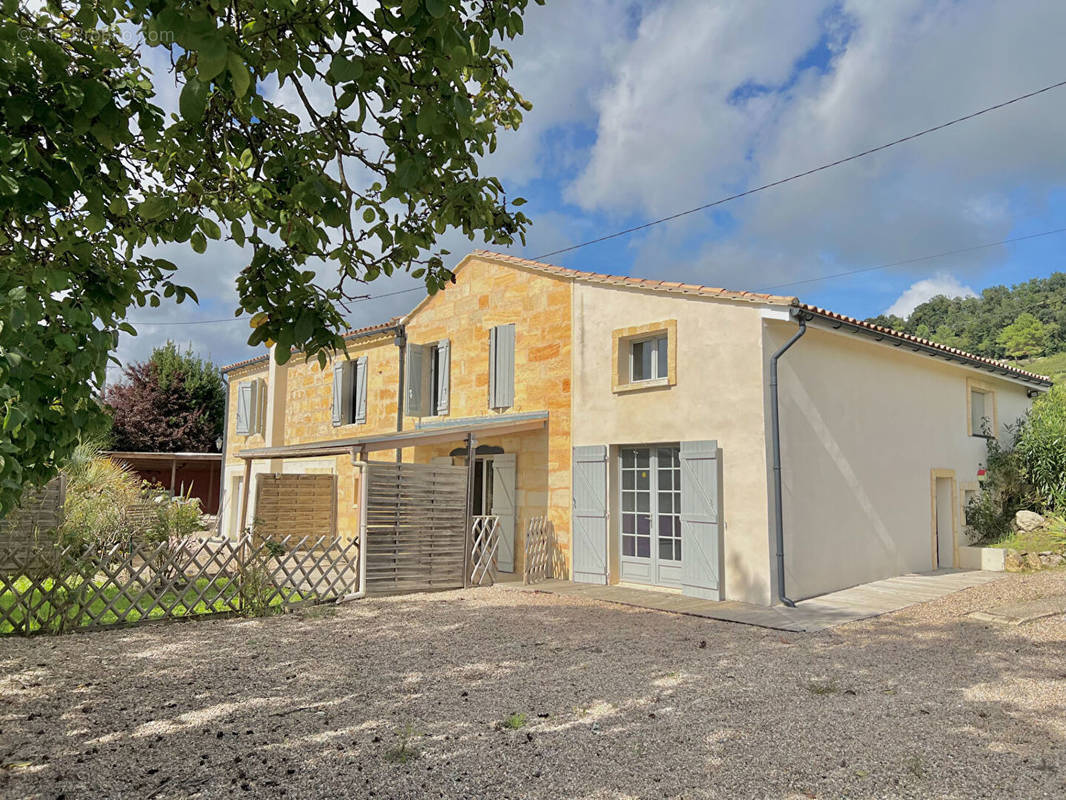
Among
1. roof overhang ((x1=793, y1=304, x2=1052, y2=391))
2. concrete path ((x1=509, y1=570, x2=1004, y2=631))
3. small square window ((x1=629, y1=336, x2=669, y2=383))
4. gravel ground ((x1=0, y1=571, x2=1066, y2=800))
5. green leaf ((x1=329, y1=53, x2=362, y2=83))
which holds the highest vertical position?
roof overhang ((x1=793, y1=304, x2=1052, y2=391))

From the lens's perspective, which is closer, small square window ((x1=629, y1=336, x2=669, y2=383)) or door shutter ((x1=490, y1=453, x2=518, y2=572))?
small square window ((x1=629, y1=336, x2=669, y2=383))

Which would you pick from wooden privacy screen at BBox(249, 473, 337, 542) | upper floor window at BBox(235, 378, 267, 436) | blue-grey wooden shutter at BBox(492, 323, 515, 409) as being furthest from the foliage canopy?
upper floor window at BBox(235, 378, 267, 436)

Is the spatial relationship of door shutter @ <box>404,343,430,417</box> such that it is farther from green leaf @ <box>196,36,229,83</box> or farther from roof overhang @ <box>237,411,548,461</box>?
green leaf @ <box>196,36,229,83</box>

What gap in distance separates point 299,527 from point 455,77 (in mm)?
13591

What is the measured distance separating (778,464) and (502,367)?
5.32 m

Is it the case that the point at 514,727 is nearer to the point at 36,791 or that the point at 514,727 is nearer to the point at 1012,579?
the point at 36,791

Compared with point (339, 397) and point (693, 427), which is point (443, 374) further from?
point (693, 427)

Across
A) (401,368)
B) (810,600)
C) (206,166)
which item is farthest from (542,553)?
(206,166)

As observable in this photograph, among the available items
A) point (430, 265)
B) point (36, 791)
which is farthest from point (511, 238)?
point (36, 791)

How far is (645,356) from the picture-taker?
36.1 ft

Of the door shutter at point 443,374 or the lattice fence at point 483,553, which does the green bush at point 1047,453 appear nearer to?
the lattice fence at point 483,553

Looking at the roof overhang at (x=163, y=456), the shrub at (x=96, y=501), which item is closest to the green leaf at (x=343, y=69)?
the shrub at (x=96, y=501)

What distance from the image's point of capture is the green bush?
1273 cm

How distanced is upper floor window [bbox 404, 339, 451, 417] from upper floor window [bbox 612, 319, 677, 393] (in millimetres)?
4197
